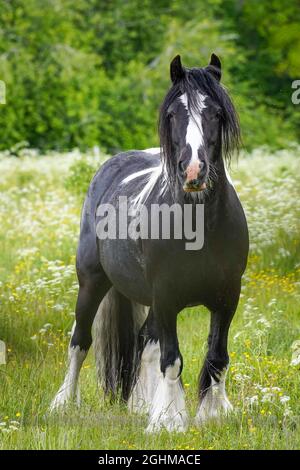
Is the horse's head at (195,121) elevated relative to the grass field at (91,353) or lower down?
elevated

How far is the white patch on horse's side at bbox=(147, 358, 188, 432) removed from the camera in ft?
17.4

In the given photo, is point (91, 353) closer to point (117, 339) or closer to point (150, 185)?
point (117, 339)

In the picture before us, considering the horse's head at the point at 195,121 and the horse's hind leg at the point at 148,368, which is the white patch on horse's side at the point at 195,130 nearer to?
the horse's head at the point at 195,121

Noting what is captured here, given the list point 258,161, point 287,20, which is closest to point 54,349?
point 258,161

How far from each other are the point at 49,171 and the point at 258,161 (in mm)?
3774

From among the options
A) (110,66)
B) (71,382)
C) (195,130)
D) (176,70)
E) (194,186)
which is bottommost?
(71,382)

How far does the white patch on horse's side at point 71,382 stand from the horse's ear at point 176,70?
6.93 feet

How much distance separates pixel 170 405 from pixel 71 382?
122 cm

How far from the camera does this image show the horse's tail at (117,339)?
6.47 metres

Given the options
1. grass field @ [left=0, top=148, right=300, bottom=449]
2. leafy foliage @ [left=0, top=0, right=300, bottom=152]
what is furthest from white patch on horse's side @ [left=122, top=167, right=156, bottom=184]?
Answer: leafy foliage @ [left=0, top=0, right=300, bottom=152]

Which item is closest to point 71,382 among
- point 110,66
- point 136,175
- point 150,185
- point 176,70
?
point 136,175

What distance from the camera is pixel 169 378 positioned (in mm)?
5391

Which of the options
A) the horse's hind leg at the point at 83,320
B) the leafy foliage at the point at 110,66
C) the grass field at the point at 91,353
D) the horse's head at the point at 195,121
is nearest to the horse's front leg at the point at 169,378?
the grass field at the point at 91,353

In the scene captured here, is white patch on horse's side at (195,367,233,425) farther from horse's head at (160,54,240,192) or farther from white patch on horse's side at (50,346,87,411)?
horse's head at (160,54,240,192)
